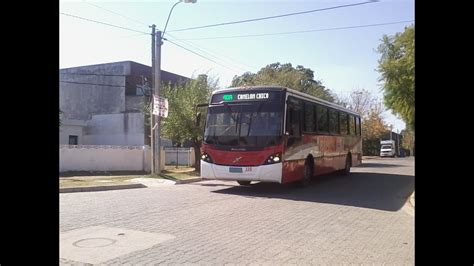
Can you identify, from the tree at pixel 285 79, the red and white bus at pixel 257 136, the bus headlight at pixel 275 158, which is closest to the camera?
the bus headlight at pixel 275 158

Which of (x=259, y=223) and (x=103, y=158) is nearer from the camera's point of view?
(x=259, y=223)

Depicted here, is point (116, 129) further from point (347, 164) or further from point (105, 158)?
point (347, 164)

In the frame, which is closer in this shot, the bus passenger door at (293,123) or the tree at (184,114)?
the bus passenger door at (293,123)

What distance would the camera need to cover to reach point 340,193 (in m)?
14.1

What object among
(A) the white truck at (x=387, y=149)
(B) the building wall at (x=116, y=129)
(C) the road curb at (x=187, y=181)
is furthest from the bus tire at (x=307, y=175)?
(A) the white truck at (x=387, y=149)

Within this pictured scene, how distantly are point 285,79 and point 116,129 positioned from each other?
15.6 m

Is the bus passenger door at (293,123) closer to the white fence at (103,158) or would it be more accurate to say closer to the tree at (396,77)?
the tree at (396,77)

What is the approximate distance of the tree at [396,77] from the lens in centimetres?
1379

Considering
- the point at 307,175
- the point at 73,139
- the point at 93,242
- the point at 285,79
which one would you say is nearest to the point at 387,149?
the point at 285,79

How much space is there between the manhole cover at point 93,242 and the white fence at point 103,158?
18211 millimetres

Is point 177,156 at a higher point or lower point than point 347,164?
lower

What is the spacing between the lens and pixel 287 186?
52.6ft

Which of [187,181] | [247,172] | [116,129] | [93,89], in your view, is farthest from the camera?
[93,89]
